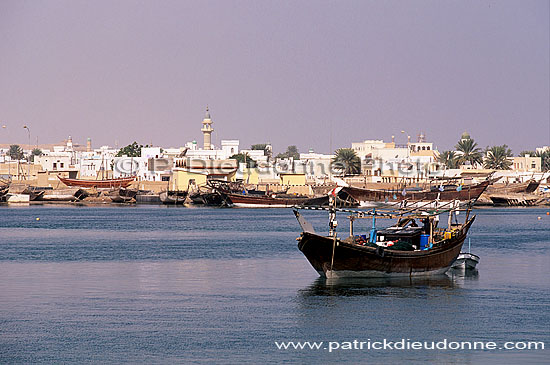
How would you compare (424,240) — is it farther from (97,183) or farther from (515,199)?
(97,183)

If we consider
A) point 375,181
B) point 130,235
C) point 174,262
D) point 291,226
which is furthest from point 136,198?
point 174,262

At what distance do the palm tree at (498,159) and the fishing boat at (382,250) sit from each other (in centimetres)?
12484

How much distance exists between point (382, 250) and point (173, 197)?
89.8 m

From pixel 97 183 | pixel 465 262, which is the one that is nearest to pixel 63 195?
pixel 97 183

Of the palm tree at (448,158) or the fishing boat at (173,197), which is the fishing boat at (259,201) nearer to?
the fishing boat at (173,197)

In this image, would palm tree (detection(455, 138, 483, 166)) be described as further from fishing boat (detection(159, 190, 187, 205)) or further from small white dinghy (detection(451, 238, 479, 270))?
small white dinghy (detection(451, 238, 479, 270))

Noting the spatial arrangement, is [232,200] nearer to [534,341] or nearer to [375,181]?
[375,181]

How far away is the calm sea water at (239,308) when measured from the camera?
21.1 meters

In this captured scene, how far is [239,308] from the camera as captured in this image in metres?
27.0

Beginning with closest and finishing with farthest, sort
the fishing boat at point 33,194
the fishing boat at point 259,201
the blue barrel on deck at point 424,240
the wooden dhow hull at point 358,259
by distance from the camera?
the wooden dhow hull at point 358,259
the blue barrel on deck at point 424,240
the fishing boat at point 259,201
the fishing boat at point 33,194

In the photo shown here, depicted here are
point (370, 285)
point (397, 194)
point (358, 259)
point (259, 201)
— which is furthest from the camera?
point (259, 201)

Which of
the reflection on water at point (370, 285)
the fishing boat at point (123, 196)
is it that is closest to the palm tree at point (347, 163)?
the fishing boat at point (123, 196)

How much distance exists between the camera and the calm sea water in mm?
21062

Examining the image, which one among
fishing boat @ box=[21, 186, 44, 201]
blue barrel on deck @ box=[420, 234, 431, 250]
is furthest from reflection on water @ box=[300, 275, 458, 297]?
fishing boat @ box=[21, 186, 44, 201]
